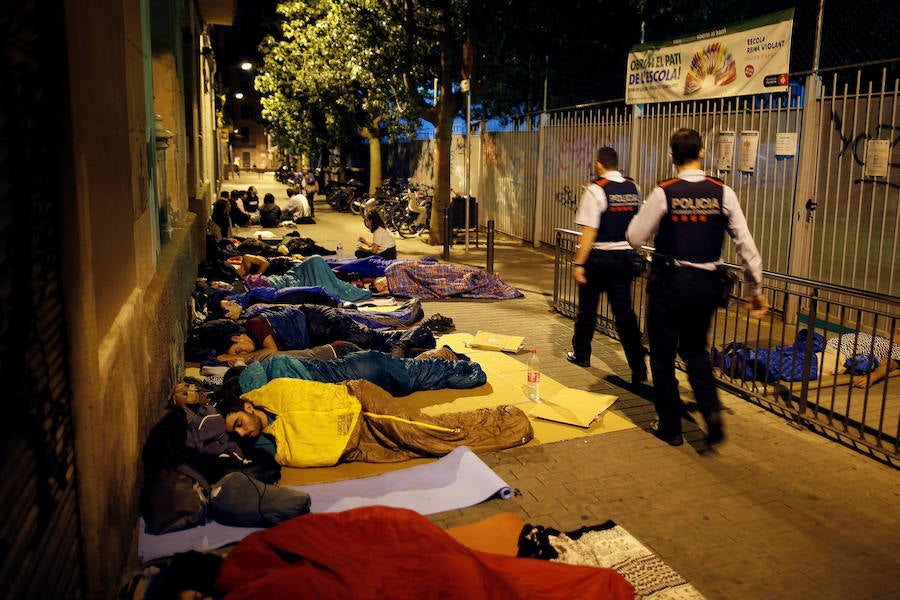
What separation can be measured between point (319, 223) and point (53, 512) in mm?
19868

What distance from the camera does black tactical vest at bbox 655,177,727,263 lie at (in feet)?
16.6

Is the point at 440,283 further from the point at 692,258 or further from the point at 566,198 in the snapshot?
the point at 692,258

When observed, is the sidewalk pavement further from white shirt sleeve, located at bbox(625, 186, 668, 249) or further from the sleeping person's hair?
the sleeping person's hair

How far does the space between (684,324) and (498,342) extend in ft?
10.1

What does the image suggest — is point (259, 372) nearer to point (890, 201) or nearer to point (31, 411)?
point (31, 411)

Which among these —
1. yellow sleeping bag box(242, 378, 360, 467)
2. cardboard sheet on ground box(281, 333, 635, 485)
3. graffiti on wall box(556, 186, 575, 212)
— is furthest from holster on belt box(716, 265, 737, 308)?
graffiti on wall box(556, 186, 575, 212)

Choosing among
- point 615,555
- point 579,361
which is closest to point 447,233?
point 579,361

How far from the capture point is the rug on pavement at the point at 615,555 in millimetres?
3662

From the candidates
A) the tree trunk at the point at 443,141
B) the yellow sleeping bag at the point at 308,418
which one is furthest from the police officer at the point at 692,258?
the tree trunk at the point at 443,141

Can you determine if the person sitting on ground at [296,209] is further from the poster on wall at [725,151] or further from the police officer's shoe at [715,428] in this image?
the police officer's shoe at [715,428]

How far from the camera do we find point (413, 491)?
474 cm

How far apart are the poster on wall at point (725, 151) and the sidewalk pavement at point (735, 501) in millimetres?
4242

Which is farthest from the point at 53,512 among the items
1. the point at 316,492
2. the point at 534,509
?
the point at 534,509

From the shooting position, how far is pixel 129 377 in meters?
3.79
